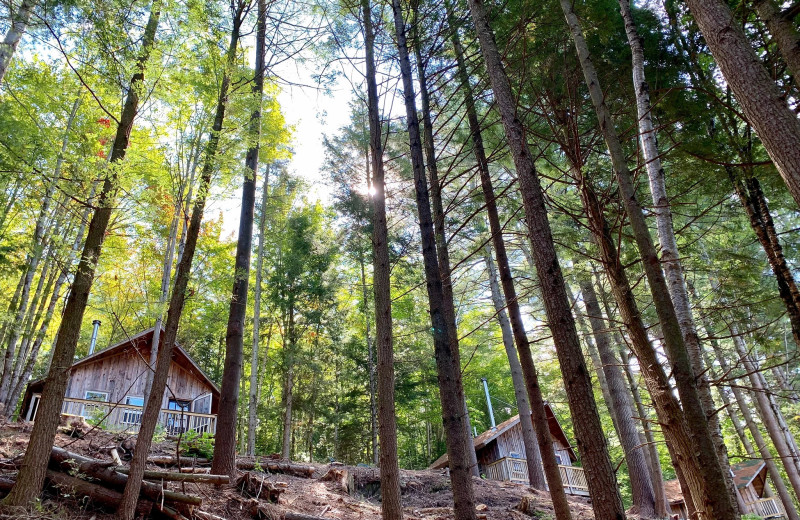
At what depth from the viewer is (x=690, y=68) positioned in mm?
6438

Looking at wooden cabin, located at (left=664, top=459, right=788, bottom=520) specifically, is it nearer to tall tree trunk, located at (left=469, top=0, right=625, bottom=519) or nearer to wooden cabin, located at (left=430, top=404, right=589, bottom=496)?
wooden cabin, located at (left=430, top=404, right=589, bottom=496)

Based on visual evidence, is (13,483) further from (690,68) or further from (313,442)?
(313,442)

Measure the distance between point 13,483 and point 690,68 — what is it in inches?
406

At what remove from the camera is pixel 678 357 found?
11.1 feet

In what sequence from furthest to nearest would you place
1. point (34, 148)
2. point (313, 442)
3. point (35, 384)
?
point (313, 442)
point (35, 384)
point (34, 148)

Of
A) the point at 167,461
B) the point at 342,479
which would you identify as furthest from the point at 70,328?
the point at 342,479

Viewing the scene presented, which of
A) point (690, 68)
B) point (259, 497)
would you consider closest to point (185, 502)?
point (259, 497)

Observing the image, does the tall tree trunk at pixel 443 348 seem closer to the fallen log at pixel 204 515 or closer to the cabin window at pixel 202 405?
the fallen log at pixel 204 515

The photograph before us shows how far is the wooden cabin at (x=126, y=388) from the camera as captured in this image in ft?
44.5

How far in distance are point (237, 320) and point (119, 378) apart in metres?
11.8

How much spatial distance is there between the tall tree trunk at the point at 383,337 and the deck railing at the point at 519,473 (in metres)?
14.0

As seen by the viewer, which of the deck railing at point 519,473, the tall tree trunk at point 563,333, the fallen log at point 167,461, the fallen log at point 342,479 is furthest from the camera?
the deck railing at point 519,473

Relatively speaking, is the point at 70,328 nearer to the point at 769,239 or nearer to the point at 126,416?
the point at 769,239

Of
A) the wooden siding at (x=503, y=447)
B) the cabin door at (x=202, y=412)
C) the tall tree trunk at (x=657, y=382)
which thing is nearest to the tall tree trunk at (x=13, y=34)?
the tall tree trunk at (x=657, y=382)
